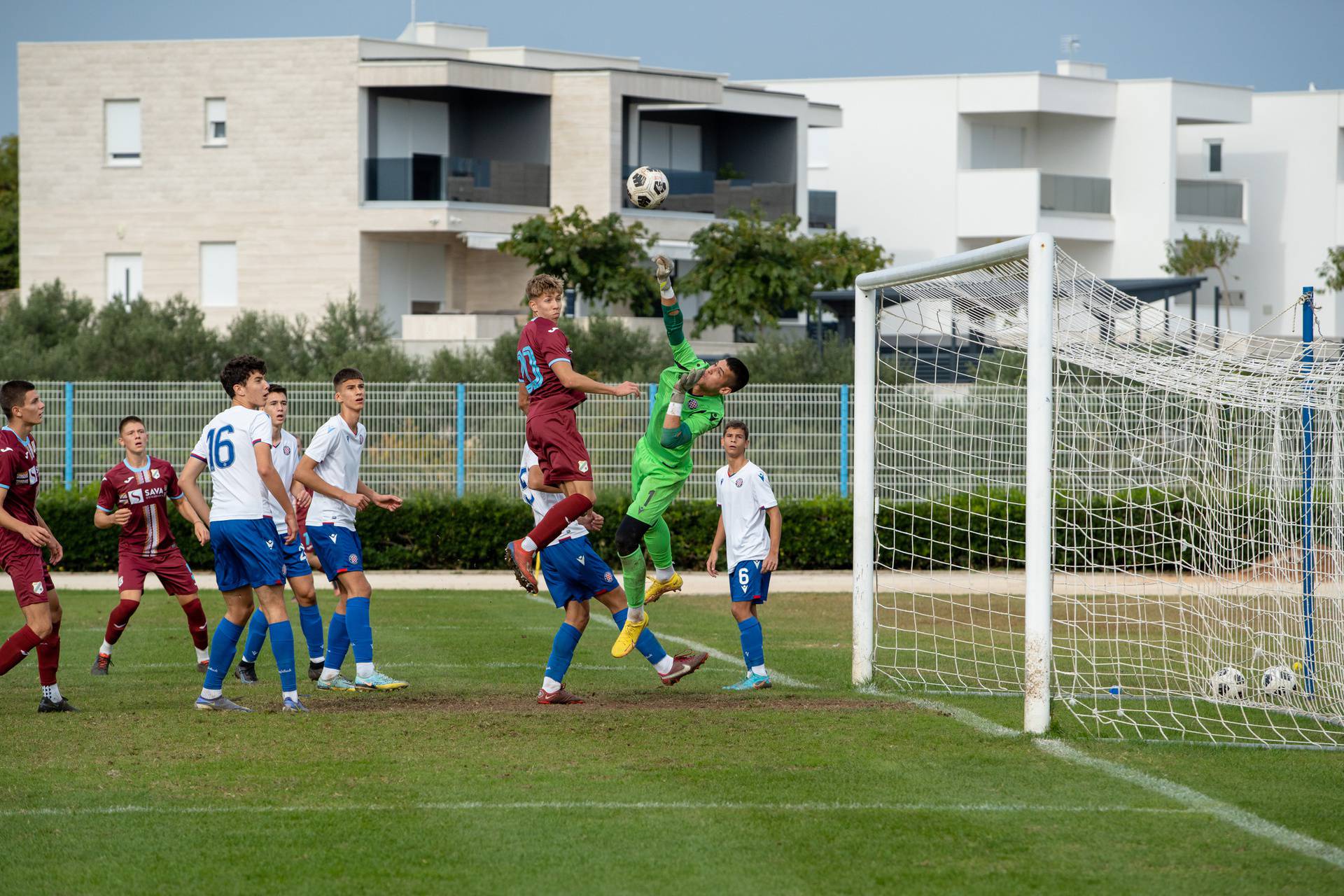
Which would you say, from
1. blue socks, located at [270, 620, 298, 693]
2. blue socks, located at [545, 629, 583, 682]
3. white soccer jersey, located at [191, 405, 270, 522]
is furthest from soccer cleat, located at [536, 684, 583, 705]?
white soccer jersey, located at [191, 405, 270, 522]

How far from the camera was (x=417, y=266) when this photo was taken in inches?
1480

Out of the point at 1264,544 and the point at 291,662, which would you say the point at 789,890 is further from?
the point at 1264,544

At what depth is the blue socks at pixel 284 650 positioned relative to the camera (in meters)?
8.99

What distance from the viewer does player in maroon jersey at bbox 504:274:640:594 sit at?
9.35m

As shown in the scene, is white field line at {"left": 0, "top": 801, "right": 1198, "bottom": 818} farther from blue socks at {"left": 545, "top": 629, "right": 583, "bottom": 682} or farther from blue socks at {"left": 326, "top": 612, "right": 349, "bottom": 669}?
blue socks at {"left": 326, "top": 612, "right": 349, "bottom": 669}

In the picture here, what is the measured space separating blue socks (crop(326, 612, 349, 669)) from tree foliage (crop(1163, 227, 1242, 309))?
39.5 metres

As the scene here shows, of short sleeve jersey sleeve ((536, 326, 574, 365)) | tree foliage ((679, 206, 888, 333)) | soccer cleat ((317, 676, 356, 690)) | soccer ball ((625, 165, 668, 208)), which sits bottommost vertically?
soccer cleat ((317, 676, 356, 690))

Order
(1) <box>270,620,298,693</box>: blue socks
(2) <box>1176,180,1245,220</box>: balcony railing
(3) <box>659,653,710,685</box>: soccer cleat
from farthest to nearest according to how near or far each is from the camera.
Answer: (2) <box>1176,180,1245,220</box>: balcony railing < (3) <box>659,653,710,685</box>: soccer cleat < (1) <box>270,620,298,693</box>: blue socks

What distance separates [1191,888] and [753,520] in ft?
16.7

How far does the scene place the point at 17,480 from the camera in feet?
30.0

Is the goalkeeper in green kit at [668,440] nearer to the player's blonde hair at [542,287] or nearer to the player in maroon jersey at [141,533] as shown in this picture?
the player's blonde hair at [542,287]

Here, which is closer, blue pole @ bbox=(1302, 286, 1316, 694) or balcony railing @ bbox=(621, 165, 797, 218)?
blue pole @ bbox=(1302, 286, 1316, 694)

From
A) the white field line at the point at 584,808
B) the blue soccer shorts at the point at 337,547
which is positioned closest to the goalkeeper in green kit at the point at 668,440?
the blue soccer shorts at the point at 337,547

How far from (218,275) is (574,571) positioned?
30392 millimetres
